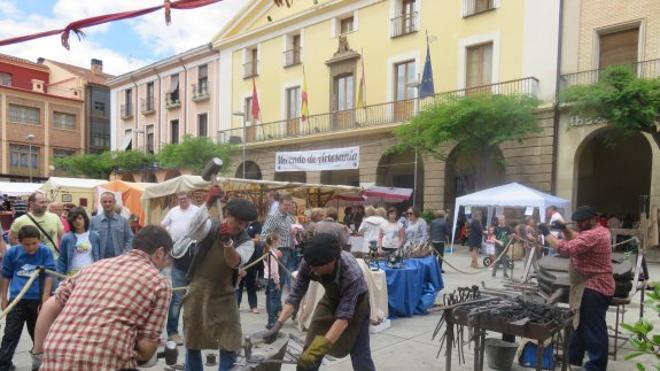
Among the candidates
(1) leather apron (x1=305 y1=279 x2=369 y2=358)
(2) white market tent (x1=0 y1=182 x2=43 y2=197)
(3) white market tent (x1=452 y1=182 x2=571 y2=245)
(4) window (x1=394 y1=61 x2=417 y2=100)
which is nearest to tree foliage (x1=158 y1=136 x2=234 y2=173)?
(2) white market tent (x1=0 y1=182 x2=43 y2=197)

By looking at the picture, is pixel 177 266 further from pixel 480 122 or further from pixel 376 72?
pixel 376 72

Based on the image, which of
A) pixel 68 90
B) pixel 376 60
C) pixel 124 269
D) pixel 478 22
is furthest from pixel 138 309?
pixel 68 90

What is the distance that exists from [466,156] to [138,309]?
1802 cm

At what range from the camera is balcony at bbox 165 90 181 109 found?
3074cm

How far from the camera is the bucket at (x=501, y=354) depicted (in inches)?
188

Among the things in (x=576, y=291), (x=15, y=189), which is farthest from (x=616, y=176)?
(x=15, y=189)

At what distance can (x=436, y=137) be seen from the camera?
15828 millimetres

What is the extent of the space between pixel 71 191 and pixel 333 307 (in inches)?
556

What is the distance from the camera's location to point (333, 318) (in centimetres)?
348

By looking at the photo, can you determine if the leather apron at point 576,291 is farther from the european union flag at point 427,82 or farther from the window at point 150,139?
the window at point 150,139

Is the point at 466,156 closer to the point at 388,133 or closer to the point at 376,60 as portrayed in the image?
the point at 388,133

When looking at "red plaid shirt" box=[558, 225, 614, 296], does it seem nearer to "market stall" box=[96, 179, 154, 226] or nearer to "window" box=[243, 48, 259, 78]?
"market stall" box=[96, 179, 154, 226]

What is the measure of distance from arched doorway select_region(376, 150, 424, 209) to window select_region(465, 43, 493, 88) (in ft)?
11.8

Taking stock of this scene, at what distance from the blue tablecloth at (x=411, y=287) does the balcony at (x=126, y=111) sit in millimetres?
32022
